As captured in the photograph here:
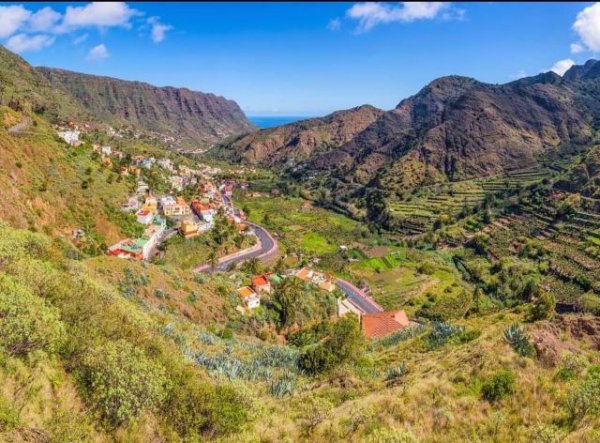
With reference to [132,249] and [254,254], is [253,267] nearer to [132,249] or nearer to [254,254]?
[254,254]

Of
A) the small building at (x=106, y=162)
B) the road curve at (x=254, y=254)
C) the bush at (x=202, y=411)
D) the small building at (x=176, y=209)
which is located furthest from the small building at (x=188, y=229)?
the bush at (x=202, y=411)

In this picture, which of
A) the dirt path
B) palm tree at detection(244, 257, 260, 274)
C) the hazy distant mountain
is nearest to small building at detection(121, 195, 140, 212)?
the dirt path

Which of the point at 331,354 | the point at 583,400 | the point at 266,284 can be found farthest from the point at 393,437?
the point at 266,284

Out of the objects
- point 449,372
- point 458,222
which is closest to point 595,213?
point 458,222

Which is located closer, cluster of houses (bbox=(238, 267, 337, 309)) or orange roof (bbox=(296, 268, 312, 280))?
cluster of houses (bbox=(238, 267, 337, 309))

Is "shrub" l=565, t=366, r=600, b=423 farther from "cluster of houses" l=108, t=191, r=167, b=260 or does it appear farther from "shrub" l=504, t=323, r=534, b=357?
"cluster of houses" l=108, t=191, r=167, b=260

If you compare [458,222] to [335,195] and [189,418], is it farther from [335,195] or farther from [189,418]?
[189,418]
